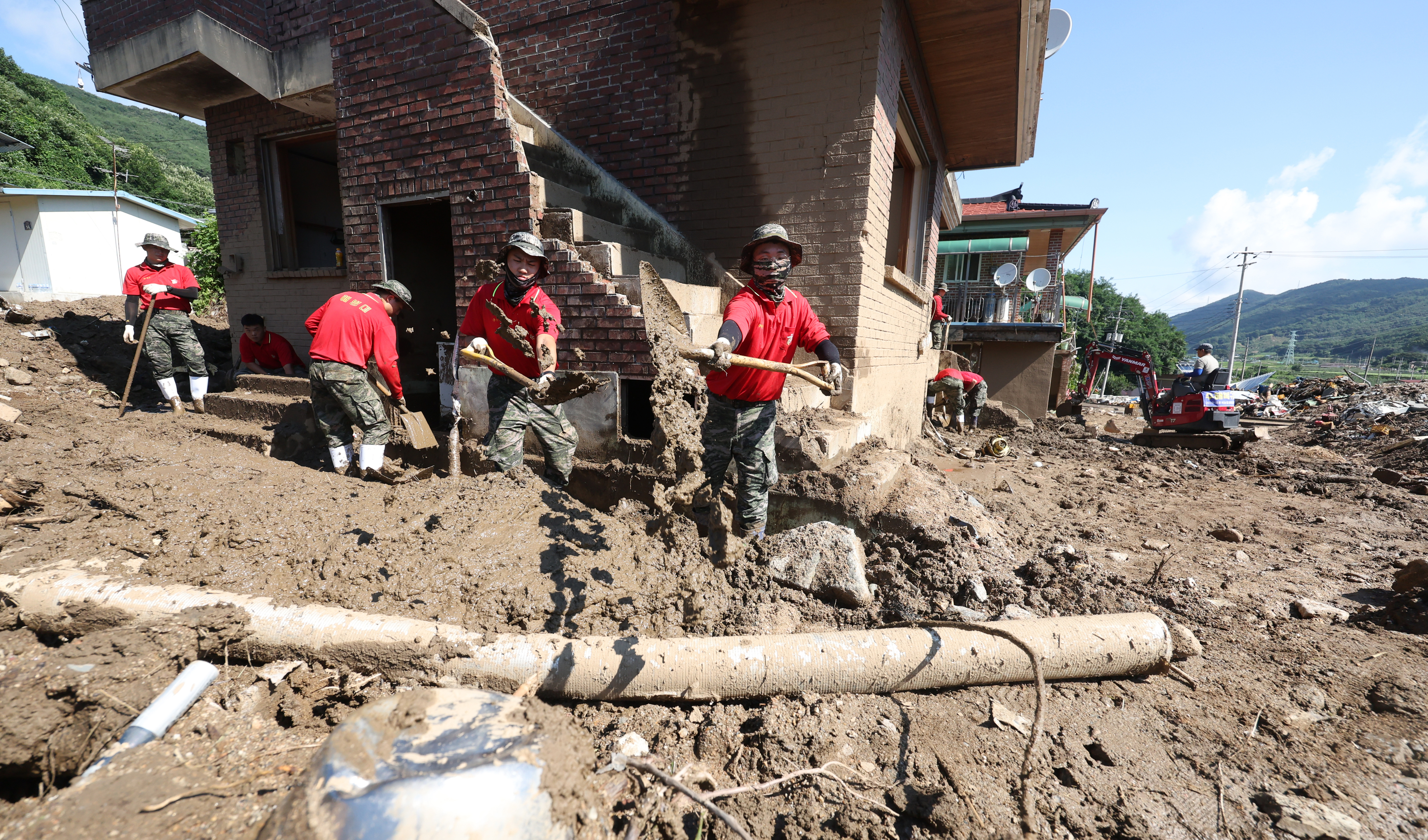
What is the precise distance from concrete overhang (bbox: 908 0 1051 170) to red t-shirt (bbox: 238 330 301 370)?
296 inches

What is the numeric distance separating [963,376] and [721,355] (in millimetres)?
8702

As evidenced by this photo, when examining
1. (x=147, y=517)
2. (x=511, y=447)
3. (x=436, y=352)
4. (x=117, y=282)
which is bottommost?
(x=147, y=517)

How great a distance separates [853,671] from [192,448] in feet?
19.2

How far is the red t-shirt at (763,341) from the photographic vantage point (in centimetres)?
309

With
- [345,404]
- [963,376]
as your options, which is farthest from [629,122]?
[963,376]

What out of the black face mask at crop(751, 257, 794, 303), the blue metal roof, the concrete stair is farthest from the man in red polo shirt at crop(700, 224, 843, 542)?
the blue metal roof

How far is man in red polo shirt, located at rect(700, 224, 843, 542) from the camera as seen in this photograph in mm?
3092

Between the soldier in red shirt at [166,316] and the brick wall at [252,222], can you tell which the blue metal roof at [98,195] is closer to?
the brick wall at [252,222]

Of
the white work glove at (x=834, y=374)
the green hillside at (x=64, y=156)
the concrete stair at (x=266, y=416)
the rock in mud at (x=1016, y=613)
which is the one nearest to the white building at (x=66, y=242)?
the green hillside at (x=64, y=156)

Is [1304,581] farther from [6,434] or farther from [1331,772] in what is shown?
[6,434]

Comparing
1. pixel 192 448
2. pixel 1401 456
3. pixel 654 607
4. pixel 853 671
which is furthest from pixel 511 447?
pixel 1401 456

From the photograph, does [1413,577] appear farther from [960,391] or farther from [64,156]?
[64,156]

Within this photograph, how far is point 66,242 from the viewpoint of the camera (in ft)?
44.6

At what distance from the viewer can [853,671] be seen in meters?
2.31
